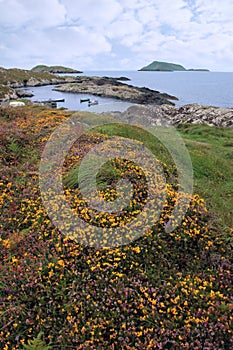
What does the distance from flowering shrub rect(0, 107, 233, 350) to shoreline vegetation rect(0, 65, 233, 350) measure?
23 mm

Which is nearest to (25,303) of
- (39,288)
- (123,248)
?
(39,288)

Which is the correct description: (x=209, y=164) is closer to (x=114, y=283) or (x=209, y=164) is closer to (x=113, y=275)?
(x=113, y=275)

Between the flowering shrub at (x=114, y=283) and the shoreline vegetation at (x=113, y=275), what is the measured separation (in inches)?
0.9

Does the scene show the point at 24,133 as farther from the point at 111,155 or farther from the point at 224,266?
the point at 224,266

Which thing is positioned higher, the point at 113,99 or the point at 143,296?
the point at 113,99

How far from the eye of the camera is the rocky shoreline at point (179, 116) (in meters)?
29.6

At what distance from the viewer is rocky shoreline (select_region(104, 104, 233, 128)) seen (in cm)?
2956

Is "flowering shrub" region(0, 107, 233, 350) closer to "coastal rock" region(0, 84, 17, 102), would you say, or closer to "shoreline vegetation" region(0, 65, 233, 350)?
"shoreline vegetation" region(0, 65, 233, 350)

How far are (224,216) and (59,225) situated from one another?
17.9 ft

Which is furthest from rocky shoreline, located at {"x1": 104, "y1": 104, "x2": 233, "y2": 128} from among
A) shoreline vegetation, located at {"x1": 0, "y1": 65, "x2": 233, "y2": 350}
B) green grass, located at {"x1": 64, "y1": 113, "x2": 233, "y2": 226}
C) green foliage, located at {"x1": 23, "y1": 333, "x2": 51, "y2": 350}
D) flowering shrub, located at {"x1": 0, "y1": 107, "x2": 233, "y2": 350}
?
green foliage, located at {"x1": 23, "y1": 333, "x2": 51, "y2": 350}

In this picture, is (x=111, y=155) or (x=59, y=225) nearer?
(x=59, y=225)

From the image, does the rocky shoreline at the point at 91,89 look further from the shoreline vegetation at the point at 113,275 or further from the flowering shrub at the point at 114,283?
the flowering shrub at the point at 114,283

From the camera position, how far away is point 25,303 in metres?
6.00

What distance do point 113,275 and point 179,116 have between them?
3683 centimetres
